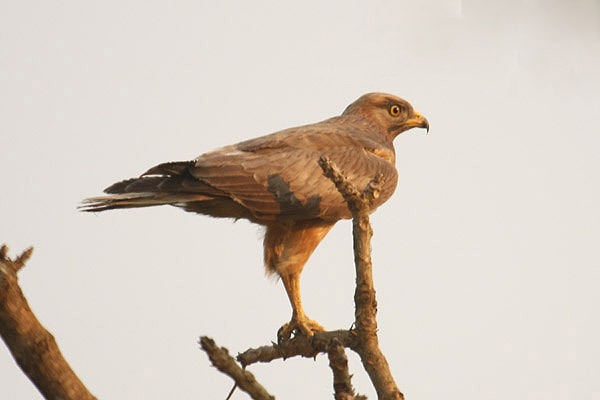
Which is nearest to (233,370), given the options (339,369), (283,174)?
(339,369)

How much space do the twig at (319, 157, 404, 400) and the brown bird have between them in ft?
6.54

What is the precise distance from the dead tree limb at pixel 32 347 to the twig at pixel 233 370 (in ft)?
2.20

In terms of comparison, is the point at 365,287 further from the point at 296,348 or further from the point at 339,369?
the point at 296,348

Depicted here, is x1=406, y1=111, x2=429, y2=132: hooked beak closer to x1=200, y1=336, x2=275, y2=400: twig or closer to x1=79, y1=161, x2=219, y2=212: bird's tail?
x1=79, y1=161, x2=219, y2=212: bird's tail

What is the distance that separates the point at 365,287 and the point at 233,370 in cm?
96

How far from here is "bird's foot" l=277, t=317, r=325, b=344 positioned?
248 inches

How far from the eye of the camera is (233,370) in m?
3.52

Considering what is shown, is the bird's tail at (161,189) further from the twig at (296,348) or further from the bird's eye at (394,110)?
the bird's eye at (394,110)

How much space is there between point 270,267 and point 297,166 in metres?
0.85

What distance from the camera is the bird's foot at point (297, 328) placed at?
248 inches

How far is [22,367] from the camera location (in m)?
2.84

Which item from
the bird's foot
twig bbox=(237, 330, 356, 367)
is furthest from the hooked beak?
twig bbox=(237, 330, 356, 367)

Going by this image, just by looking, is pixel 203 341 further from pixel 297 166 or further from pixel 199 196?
pixel 297 166

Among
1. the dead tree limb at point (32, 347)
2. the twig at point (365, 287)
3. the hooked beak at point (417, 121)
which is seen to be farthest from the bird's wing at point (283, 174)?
the dead tree limb at point (32, 347)
